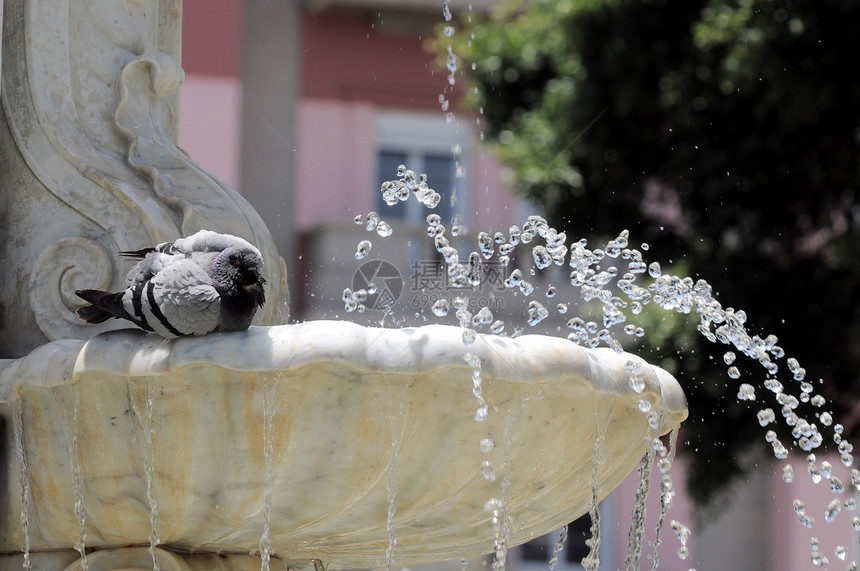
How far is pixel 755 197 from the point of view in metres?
9.16

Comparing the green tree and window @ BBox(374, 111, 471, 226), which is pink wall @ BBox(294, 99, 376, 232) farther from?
the green tree

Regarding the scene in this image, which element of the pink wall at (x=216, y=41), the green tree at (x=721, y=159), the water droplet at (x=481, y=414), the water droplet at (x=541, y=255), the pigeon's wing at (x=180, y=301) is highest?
the pink wall at (x=216, y=41)

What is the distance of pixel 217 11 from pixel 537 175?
414cm

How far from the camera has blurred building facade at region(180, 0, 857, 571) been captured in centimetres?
1258

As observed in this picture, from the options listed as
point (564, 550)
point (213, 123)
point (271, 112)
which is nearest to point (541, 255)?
point (564, 550)

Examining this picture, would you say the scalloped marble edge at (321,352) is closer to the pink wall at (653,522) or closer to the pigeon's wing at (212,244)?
the pigeon's wing at (212,244)

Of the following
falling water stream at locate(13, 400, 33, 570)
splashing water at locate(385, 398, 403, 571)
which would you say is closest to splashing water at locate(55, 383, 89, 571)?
falling water stream at locate(13, 400, 33, 570)

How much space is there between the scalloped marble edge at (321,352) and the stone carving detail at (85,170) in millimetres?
474

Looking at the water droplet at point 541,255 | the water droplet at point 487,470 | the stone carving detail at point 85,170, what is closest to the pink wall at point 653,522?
the water droplet at point 541,255

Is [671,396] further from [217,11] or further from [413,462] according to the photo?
[217,11]

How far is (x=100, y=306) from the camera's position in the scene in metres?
2.91

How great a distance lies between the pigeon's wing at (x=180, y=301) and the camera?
273cm

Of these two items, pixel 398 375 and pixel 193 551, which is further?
pixel 193 551

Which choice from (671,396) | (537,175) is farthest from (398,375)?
(537,175)
